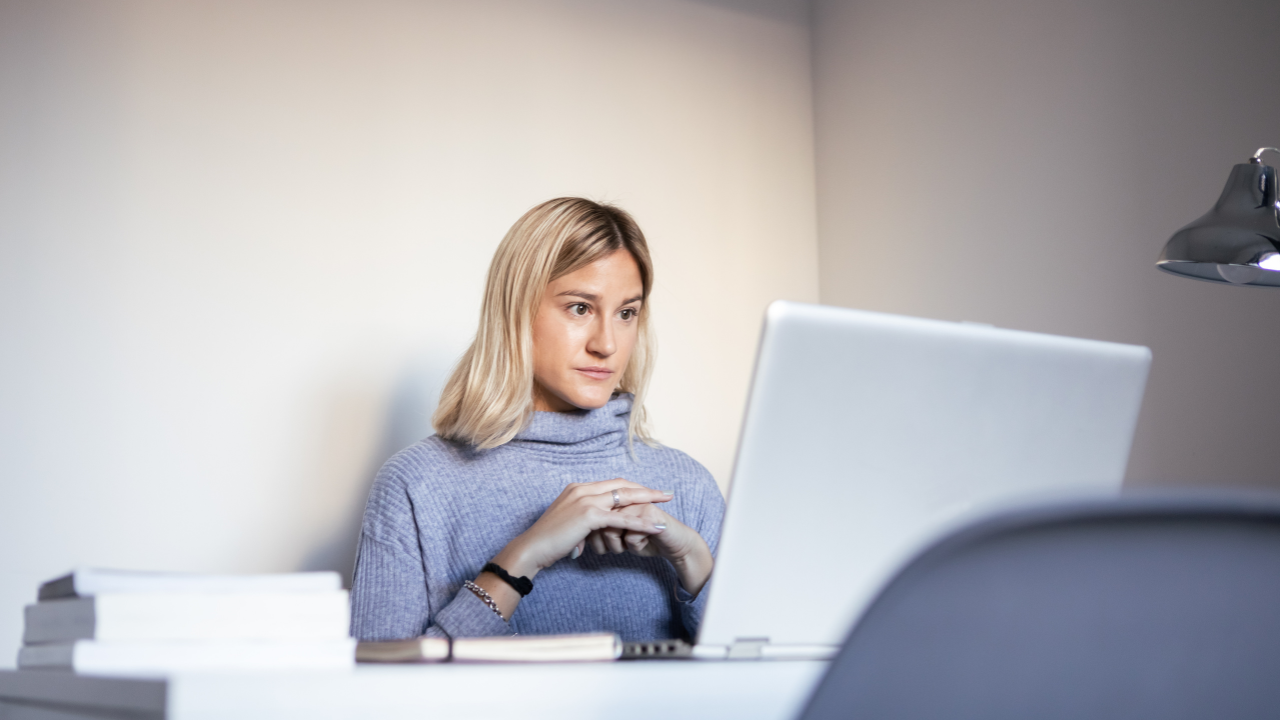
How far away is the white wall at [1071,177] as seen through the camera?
5.47ft

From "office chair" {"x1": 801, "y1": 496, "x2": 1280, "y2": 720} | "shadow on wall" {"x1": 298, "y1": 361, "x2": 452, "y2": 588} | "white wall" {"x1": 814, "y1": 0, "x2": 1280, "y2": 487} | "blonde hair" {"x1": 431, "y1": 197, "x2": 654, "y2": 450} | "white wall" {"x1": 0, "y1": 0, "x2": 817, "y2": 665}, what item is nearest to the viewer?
"office chair" {"x1": 801, "y1": 496, "x2": 1280, "y2": 720}

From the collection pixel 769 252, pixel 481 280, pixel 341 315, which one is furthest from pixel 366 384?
pixel 769 252

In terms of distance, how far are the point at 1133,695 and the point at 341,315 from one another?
6.65ft

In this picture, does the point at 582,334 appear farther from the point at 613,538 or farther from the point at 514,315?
the point at 613,538

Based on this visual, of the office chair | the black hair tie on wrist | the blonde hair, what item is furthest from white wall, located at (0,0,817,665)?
the office chair

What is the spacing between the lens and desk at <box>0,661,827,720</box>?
48 cm

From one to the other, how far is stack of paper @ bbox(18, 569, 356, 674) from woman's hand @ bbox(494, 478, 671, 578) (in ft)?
1.82

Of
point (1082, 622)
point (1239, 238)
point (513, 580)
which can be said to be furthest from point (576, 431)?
point (1082, 622)

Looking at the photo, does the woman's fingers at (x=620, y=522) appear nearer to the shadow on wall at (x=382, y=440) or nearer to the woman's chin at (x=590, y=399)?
the woman's chin at (x=590, y=399)

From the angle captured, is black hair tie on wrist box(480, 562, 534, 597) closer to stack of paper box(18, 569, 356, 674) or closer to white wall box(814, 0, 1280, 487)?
stack of paper box(18, 569, 356, 674)

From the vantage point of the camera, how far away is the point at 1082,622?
0.29 meters

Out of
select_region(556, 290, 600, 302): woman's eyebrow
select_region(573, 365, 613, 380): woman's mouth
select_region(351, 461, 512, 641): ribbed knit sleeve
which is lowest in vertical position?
select_region(351, 461, 512, 641): ribbed knit sleeve

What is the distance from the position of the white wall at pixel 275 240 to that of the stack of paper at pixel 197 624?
139cm

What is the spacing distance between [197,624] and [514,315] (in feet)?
3.40
